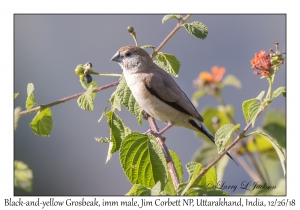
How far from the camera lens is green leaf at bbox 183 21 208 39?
10.0ft

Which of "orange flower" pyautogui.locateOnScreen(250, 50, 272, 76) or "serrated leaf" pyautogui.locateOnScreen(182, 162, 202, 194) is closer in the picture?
"serrated leaf" pyautogui.locateOnScreen(182, 162, 202, 194)

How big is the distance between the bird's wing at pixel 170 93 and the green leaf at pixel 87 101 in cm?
122

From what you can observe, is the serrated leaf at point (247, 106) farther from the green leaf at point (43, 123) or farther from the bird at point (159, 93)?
the bird at point (159, 93)

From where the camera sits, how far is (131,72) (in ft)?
13.7

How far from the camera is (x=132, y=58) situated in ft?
14.1

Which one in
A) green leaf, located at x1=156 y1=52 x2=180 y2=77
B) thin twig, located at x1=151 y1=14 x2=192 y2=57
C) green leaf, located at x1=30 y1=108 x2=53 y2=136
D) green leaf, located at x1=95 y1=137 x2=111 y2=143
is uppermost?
thin twig, located at x1=151 y1=14 x2=192 y2=57

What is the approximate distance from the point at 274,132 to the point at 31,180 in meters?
1.96

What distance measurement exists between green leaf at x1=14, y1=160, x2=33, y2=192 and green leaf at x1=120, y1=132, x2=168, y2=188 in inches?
A: 21.8

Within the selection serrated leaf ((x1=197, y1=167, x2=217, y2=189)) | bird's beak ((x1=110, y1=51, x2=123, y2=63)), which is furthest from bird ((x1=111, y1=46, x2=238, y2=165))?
serrated leaf ((x1=197, y1=167, x2=217, y2=189))

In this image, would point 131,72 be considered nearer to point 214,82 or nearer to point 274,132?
point 214,82

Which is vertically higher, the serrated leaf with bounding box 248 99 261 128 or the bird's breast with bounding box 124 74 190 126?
the bird's breast with bounding box 124 74 190 126

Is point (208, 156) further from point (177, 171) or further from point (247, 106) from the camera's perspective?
point (247, 106)

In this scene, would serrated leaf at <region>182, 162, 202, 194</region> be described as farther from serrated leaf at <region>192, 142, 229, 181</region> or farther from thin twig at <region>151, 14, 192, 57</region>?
serrated leaf at <region>192, 142, 229, 181</region>
